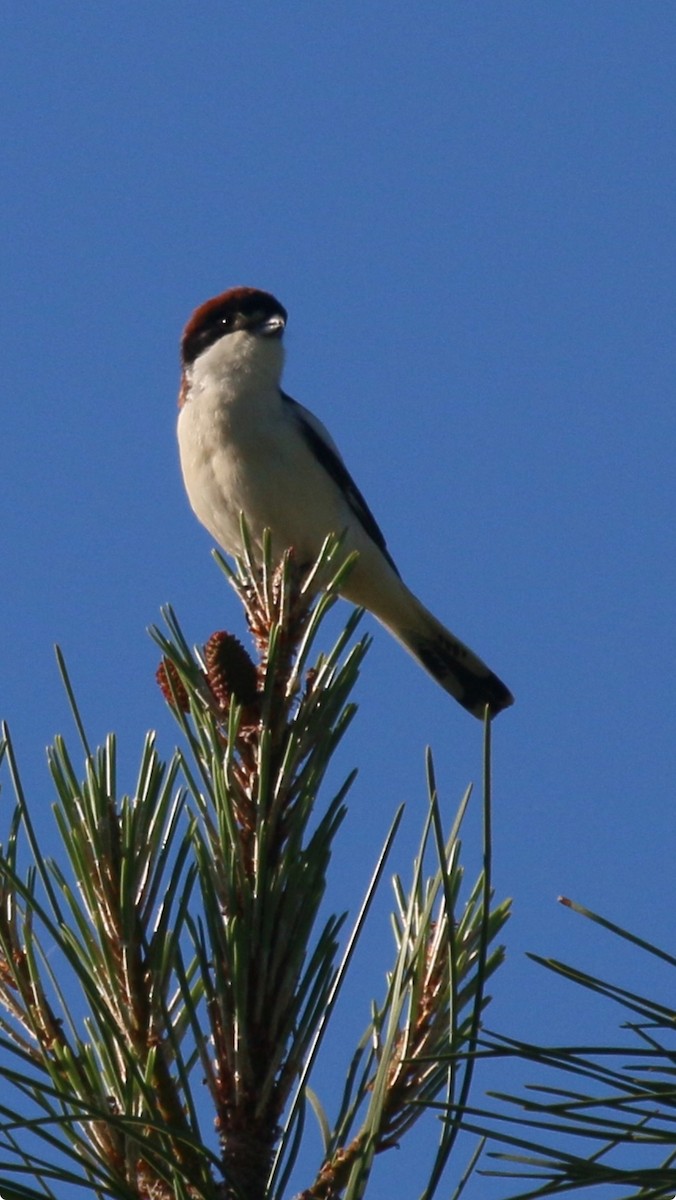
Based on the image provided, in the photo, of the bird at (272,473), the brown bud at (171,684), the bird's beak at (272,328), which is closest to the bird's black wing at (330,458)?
the bird at (272,473)

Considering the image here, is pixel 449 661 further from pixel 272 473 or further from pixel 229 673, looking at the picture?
pixel 229 673

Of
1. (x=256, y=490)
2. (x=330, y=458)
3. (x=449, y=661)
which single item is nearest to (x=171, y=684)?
(x=256, y=490)

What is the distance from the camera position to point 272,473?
650 centimetres

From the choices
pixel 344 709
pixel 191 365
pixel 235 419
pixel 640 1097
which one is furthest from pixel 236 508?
pixel 640 1097

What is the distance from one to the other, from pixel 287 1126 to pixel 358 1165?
108mm

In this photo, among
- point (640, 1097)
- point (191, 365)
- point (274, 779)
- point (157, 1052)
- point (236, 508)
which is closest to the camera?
point (640, 1097)

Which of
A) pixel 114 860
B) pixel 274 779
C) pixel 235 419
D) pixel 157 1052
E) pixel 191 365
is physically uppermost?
pixel 191 365

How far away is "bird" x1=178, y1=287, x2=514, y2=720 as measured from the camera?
6480 mm

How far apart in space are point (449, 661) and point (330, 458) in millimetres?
1275

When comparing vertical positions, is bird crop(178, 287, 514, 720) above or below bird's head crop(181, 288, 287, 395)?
below

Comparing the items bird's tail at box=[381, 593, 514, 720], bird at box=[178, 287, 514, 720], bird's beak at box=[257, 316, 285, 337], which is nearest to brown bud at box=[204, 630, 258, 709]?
bird at box=[178, 287, 514, 720]

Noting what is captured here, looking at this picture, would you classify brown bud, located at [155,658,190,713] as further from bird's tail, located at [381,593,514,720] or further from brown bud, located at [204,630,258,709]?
bird's tail, located at [381,593,514,720]

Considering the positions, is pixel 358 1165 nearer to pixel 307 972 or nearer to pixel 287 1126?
pixel 287 1126

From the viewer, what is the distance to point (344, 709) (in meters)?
2.20
